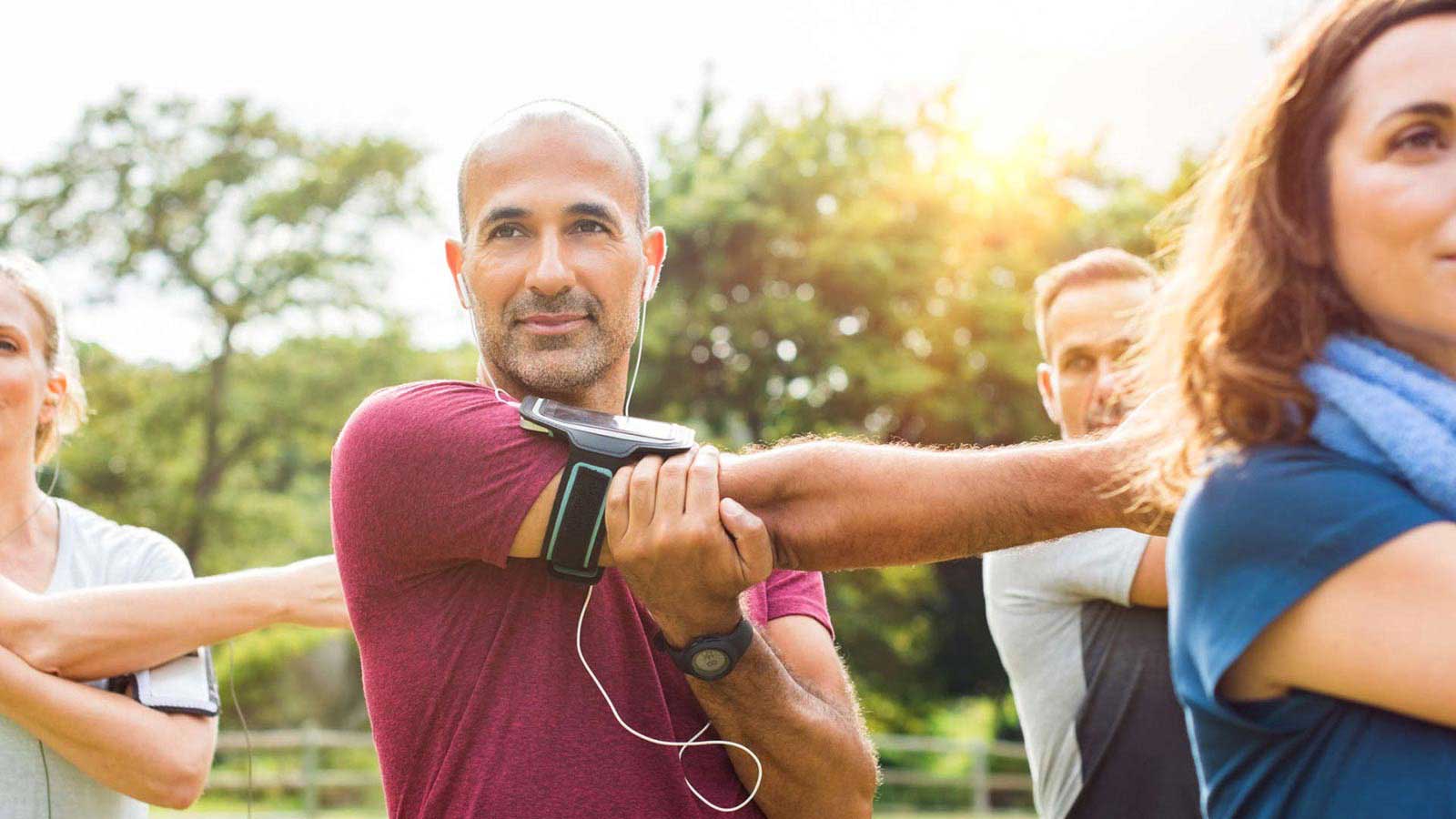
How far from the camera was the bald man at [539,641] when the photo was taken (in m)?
2.25

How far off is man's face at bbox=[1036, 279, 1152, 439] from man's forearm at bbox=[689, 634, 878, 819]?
1.73 meters

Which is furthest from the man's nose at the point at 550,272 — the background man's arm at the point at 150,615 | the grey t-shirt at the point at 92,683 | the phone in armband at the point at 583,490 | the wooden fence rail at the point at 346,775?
the wooden fence rail at the point at 346,775

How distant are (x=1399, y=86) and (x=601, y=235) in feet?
5.36

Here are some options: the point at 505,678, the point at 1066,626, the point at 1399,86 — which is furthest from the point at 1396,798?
the point at 1066,626

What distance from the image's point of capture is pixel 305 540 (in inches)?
1019

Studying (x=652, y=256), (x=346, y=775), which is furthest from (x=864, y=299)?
(x=652, y=256)

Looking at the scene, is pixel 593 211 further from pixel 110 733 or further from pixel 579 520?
pixel 110 733

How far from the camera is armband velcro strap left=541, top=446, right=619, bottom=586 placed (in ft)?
7.36

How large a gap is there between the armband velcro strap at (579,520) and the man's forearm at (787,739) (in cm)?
30

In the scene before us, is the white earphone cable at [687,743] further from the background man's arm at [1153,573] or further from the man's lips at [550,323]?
the background man's arm at [1153,573]

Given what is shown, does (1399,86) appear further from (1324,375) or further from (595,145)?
(595,145)

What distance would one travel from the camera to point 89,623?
299cm

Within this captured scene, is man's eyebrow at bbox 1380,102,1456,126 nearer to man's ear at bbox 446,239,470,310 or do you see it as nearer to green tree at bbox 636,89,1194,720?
man's ear at bbox 446,239,470,310

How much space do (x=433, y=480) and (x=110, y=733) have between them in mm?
1211
